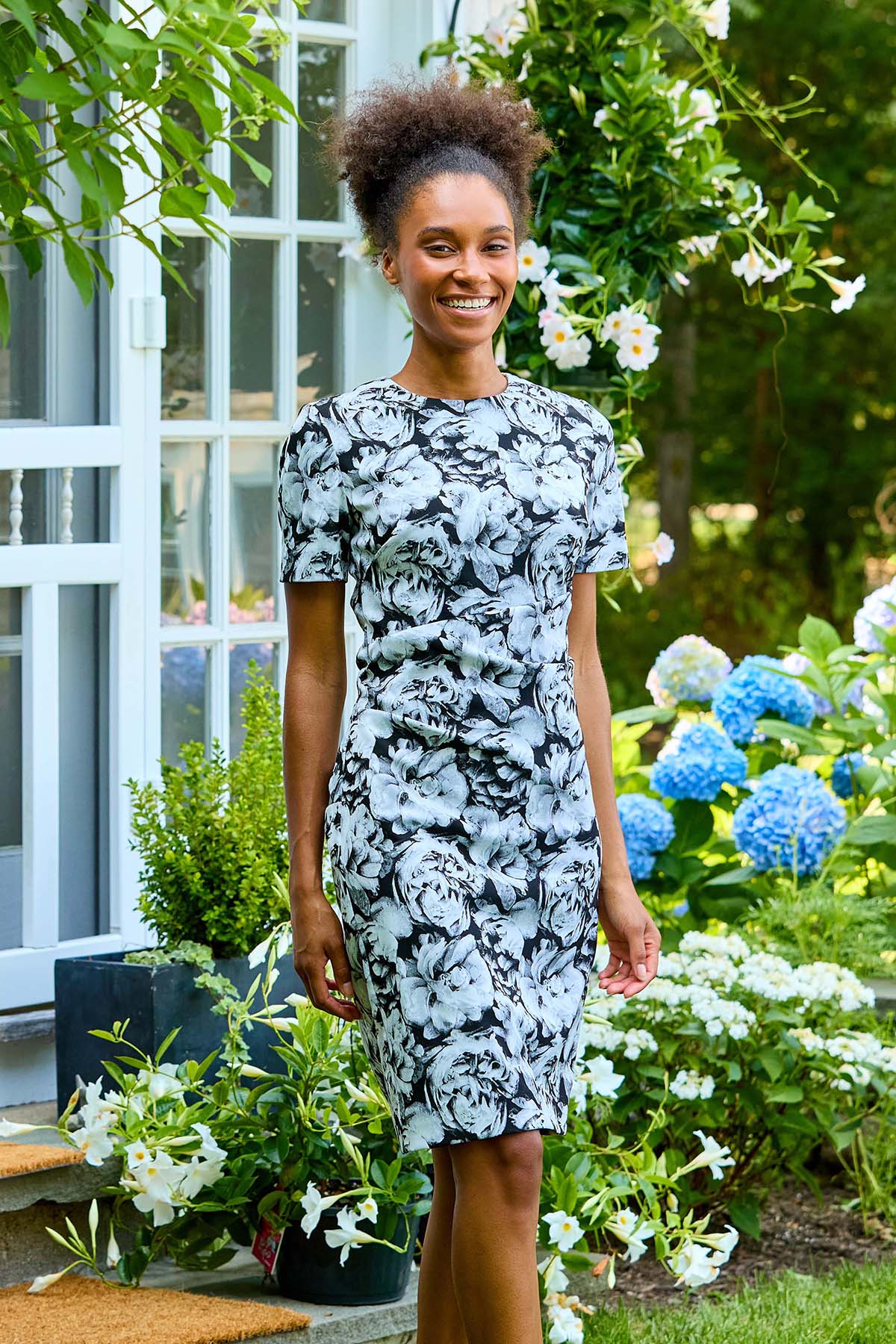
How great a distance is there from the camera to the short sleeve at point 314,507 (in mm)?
2016

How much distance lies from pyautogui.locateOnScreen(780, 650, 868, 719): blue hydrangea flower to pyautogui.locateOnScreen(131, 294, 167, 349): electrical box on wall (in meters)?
1.76

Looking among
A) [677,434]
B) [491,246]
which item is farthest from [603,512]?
[677,434]

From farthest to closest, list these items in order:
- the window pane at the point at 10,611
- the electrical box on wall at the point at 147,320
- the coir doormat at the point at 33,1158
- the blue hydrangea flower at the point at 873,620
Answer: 1. the blue hydrangea flower at the point at 873,620
2. the electrical box on wall at the point at 147,320
3. the window pane at the point at 10,611
4. the coir doormat at the point at 33,1158

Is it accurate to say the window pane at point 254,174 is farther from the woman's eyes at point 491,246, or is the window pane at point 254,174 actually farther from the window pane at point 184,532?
the woman's eyes at point 491,246

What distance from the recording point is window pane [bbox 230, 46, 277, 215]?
3643mm

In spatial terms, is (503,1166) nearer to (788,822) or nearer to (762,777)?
(788,822)

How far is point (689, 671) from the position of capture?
13.7 feet

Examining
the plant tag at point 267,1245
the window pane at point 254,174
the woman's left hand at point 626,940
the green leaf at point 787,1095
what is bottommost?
the plant tag at point 267,1245

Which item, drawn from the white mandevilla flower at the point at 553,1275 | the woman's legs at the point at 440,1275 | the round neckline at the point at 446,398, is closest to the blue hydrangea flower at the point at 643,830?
the white mandevilla flower at the point at 553,1275

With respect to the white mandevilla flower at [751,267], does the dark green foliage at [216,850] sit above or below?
below

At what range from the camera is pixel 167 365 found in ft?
11.7

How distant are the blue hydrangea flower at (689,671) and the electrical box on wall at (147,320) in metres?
1.50

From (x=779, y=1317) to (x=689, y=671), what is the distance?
1743 mm

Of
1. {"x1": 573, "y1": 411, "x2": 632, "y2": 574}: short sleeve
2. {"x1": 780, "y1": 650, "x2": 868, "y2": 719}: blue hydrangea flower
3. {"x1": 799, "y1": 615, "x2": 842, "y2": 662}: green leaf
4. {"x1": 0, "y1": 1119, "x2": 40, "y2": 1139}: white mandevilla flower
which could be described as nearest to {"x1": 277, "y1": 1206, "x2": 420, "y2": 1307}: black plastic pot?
{"x1": 0, "y1": 1119, "x2": 40, "y2": 1139}: white mandevilla flower
